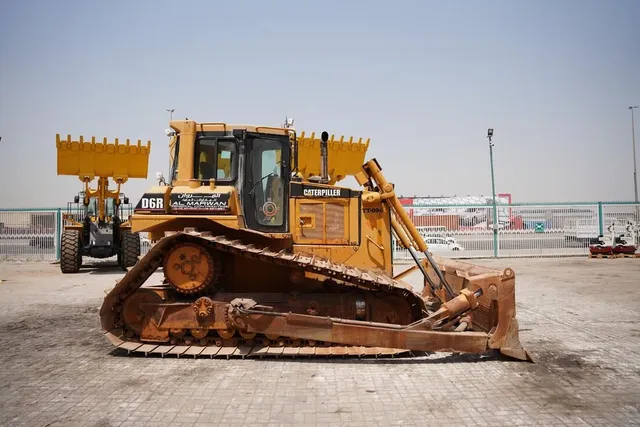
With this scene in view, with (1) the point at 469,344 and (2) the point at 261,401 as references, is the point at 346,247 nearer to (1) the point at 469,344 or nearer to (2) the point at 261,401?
(1) the point at 469,344

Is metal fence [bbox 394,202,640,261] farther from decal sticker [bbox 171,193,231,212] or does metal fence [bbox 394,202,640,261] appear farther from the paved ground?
decal sticker [bbox 171,193,231,212]

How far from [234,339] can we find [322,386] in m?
1.76

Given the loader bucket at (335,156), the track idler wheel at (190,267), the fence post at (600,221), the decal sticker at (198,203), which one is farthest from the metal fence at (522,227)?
the track idler wheel at (190,267)

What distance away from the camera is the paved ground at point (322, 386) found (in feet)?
13.8

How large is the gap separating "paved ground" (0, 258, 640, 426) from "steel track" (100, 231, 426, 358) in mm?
142

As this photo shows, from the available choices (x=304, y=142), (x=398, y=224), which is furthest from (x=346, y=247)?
(x=304, y=142)

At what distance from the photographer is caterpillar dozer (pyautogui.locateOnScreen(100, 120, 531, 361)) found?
5871mm

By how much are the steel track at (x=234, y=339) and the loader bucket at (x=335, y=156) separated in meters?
9.13

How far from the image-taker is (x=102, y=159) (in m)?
16.7

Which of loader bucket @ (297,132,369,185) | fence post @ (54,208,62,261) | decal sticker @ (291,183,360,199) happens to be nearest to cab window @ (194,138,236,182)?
decal sticker @ (291,183,360,199)

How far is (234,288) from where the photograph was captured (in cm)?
690

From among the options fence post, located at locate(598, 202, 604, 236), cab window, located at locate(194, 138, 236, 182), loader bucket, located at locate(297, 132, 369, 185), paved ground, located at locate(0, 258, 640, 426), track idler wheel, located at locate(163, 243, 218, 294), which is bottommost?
paved ground, located at locate(0, 258, 640, 426)

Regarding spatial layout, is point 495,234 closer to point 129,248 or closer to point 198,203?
point 129,248

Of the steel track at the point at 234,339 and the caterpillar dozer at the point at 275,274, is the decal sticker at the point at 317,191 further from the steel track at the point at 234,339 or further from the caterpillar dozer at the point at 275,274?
the steel track at the point at 234,339
